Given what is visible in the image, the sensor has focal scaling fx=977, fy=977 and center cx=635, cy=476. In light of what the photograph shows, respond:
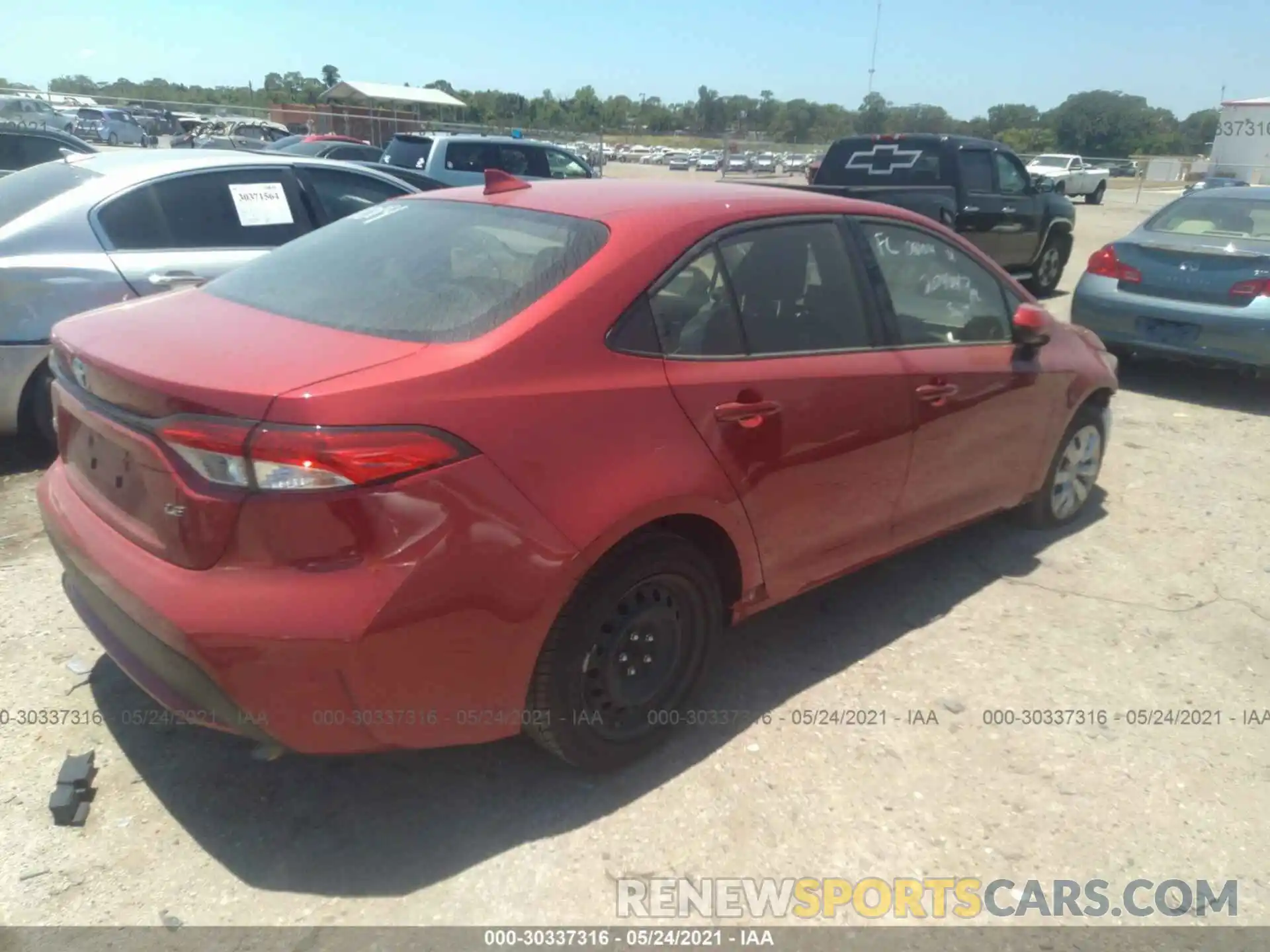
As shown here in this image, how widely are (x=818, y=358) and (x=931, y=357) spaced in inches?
27.1

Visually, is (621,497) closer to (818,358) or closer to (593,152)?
(818,358)

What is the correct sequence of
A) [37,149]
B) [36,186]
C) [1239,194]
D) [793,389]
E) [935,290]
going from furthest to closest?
[37,149] < [1239,194] < [36,186] < [935,290] < [793,389]

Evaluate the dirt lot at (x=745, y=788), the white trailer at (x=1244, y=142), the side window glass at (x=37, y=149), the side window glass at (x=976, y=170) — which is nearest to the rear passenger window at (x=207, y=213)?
the dirt lot at (x=745, y=788)

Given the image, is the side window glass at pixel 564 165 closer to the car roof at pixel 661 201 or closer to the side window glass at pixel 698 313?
the car roof at pixel 661 201

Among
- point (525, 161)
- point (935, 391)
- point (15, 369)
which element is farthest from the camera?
point (525, 161)

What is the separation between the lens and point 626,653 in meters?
2.90

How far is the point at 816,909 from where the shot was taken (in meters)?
2.55

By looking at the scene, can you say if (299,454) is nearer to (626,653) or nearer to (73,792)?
(626,653)

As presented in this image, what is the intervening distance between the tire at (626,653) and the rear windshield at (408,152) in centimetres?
1404

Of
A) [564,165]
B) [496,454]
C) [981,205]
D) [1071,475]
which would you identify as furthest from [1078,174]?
[496,454]

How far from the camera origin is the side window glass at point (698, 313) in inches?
113

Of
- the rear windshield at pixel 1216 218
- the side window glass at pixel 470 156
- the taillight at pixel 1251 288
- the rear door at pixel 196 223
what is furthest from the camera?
the side window glass at pixel 470 156

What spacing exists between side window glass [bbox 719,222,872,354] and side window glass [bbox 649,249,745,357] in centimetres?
6

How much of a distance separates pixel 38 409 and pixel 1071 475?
5.19 meters
